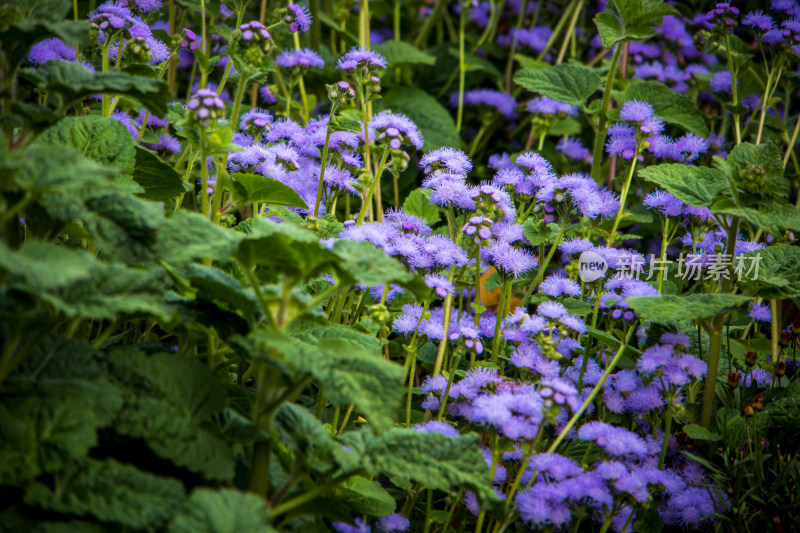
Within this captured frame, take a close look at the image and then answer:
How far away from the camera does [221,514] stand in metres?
1.11

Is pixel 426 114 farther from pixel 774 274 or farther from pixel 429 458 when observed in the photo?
pixel 429 458

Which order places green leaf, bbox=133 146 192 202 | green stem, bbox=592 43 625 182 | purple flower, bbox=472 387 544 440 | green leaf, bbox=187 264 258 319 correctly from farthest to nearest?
1. green stem, bbox=592 43 625 182
2. green leaf, bbox=133 146 192 202
3. purple flower, bbox=472 387 544 440
4. green leaf, bbox=187 264 258 319

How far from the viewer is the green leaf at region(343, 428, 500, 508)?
1385 millimetres

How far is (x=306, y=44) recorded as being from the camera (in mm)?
3637

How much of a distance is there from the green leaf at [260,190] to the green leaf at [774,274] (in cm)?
137

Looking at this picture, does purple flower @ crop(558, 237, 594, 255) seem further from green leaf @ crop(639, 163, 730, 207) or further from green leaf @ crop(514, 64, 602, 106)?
green leaf @ crop(514, 64, 602, 106)

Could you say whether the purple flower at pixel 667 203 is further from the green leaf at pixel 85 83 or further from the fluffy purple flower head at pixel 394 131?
the green leaf at pixel 85 83

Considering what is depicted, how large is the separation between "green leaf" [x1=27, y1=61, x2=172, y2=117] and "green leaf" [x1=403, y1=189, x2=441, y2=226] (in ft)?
3.78

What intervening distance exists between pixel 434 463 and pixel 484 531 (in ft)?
2.06

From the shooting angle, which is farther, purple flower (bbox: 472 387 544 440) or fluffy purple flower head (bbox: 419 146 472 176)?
fluffy purple flower head (bbox: 419 146 472 176)

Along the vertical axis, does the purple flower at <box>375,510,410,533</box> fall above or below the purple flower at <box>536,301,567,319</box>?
below

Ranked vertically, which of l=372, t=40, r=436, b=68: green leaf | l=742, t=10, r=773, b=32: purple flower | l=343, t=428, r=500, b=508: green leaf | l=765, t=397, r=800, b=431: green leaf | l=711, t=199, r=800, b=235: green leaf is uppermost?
l=742, t=10, r=773, b=32: purple flower

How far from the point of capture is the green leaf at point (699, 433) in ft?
6.38

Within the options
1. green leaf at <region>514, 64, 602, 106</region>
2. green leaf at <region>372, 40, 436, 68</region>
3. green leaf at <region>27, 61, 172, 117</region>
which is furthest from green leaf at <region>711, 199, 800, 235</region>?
green leaf at <region>372, 40, 436, 68</region>
